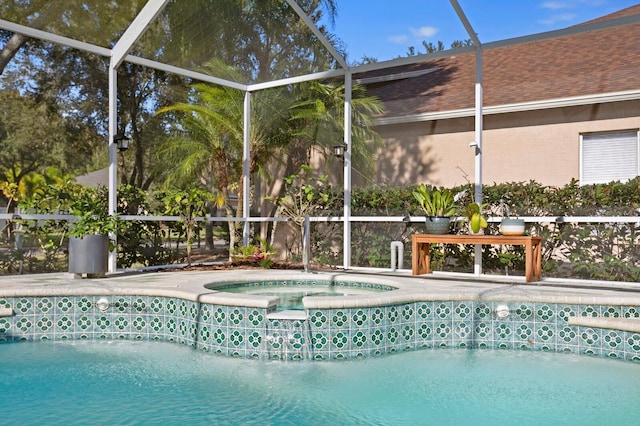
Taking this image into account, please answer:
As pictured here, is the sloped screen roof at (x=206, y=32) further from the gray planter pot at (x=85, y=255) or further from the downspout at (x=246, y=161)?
the gray planter pot at (x=85, y=255)

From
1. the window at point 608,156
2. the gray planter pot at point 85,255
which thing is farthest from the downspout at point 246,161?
the window at point 608,156

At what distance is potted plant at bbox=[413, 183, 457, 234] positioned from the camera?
795cm

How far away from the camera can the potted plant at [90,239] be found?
700 centimetres

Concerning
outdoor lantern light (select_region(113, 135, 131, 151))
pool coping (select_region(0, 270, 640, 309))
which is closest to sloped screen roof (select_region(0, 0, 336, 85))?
outdoor lantern light (select_region(113, 135, 131, 151))

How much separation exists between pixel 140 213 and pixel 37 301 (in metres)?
3.66

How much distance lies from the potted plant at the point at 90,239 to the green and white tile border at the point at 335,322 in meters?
1.40

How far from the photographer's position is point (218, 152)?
11359 mm

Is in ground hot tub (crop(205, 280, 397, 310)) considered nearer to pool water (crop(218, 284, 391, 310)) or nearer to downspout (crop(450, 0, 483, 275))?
pool water (crop(218, 284, 391, 310))

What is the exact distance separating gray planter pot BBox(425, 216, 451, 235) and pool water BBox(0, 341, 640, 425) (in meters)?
2.85

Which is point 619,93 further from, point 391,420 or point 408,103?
point 391,420

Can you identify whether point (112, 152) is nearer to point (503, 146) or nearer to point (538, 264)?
point (538, 264)

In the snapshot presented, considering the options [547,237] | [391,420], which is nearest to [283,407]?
[391,420]

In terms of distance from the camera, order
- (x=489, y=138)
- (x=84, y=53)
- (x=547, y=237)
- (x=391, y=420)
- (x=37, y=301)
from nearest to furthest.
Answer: (x=391, y=420), (x=37, y=301), (x=547, y=237), (x=84, y=53), (x=489, y=138)

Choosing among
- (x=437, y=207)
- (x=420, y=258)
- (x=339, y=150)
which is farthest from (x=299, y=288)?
(x=339, y=150)
